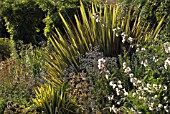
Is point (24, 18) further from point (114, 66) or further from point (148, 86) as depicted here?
point (148, 86)

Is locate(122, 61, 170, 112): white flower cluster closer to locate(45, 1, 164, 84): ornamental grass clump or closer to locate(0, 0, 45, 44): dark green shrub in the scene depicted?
locate(45, 1, 164, 84): ornamental grass clump

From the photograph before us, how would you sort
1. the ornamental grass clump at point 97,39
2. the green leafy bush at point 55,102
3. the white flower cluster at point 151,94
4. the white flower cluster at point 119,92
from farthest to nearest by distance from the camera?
the ornamental grass clump at point 97,39, the green leafy bush at point 55,102, the white flower cluster at point 119,92, the white flower cluster at point 151,94

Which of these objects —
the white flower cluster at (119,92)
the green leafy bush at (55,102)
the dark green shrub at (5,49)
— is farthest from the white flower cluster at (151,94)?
the dark green shrub at (5,49)

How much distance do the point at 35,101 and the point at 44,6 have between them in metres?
3.00

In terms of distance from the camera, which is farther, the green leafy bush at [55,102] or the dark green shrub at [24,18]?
the dark green shrub at [24,18]

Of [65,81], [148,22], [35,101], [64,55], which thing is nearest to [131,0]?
[148,22]

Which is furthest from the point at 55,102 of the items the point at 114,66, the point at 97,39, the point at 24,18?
the point at 24,18

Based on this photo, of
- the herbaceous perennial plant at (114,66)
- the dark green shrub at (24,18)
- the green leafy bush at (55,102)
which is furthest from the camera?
the dark green shrub at (24,18)

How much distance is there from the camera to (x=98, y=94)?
5.02 metres

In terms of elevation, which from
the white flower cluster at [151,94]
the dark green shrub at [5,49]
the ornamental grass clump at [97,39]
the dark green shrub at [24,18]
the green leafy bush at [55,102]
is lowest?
the white flower cluster at [151,94]

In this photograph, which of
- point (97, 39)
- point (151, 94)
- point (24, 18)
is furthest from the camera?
point (24, 18)

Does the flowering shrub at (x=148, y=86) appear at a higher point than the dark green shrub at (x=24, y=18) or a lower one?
lower

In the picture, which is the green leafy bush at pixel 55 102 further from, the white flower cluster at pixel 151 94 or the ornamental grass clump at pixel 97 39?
the white flower cluster at pixel 151 94

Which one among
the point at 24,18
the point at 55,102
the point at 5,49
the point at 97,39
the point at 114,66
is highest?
the point at 24,18
